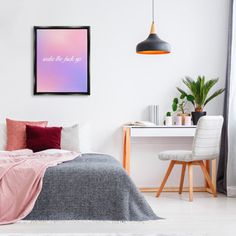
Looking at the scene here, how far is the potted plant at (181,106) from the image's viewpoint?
21.6 ft

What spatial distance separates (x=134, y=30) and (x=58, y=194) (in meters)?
2.95

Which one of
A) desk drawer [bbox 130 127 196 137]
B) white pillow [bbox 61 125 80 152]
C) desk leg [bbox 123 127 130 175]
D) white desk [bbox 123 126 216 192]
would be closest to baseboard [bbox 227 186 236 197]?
white desk [bbox 123 126 216 192]

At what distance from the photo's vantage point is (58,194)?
14.4 feet

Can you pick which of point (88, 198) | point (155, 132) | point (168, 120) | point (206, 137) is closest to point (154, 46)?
point (206, 137)

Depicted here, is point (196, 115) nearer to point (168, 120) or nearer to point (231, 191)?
point (168, 120)

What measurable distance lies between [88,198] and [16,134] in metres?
1.98

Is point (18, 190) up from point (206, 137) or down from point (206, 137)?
down

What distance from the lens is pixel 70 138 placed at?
6117mm

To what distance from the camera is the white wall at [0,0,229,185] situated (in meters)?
6.60

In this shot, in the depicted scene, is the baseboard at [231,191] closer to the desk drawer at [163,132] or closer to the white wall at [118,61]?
the desk drawer at [163,132]

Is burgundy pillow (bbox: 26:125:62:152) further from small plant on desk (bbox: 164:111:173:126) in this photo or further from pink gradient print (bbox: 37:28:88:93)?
small plant on desk (bbox: 164:111:173:126)

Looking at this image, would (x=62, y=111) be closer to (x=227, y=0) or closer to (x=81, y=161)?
(x=81, y=161)

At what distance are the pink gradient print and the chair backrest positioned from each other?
1.59 meters

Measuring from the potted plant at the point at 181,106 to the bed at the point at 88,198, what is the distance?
2.28m
